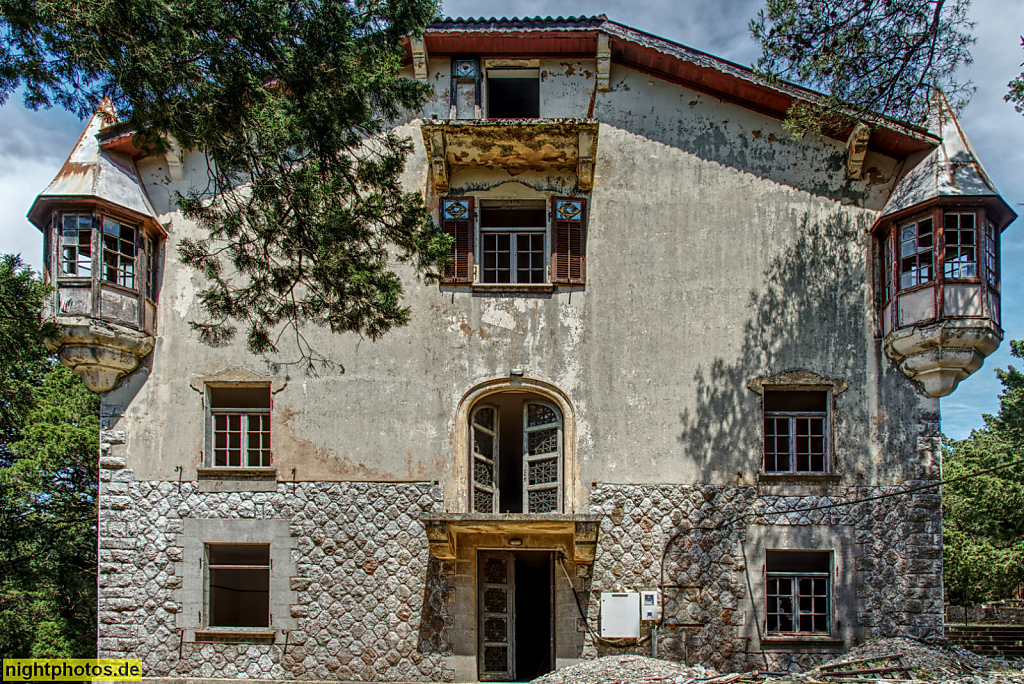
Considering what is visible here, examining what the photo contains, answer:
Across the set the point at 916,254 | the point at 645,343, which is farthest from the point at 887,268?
the point at 645,343

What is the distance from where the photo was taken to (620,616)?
14062mm

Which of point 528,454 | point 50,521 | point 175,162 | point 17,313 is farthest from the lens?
point 50,521

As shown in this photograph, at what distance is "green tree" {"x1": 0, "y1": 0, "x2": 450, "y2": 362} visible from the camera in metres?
9.02

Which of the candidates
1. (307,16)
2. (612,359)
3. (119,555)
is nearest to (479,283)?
(612,359)

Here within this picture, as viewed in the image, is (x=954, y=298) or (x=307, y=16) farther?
(x=954, y=298)

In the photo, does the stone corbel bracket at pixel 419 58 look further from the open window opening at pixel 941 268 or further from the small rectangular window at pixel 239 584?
the small rectangular window at pixel 239 584

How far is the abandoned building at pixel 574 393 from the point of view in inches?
560

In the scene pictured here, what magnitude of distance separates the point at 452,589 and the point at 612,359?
4.85 m

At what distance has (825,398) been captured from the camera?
1490 cm

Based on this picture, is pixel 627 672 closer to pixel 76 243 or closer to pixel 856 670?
pixel 856 670

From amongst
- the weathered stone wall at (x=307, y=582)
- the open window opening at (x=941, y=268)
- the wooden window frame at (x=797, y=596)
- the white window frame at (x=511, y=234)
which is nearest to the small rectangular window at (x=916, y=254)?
the open window opening at (x=941, y=268)

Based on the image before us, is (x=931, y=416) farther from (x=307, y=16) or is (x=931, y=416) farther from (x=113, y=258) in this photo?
(x=113, y=258)

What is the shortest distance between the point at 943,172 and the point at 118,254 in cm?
1428

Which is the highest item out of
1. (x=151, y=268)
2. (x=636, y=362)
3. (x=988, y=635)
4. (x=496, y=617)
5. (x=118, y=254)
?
(x=118, y=254)
